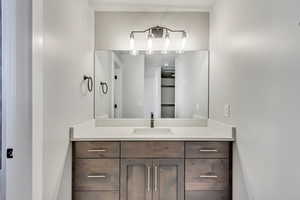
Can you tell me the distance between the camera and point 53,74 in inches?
71.3

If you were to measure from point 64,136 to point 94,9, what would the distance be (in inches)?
63.6

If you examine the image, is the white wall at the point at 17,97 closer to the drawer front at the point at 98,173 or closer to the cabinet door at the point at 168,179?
the drawer front at the point at 98,173

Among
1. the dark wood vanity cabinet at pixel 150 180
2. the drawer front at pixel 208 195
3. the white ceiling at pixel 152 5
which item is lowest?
the drawer front at pixel 208 195

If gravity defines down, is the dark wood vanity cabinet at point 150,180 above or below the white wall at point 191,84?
below

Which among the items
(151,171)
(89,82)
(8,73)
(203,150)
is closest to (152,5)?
(89,82)

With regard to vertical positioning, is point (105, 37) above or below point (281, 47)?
above

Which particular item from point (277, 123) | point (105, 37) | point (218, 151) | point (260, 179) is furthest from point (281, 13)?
point (105, 37)

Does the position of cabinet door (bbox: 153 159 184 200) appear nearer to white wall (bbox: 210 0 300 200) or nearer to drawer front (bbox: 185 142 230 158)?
drawer front (bbox: 185 142 230 158)

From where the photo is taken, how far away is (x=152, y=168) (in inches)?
90.4

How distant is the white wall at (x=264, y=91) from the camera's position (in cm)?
134

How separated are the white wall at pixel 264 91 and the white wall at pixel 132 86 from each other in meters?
0.99

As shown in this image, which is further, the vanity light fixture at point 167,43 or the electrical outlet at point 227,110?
the vanity light fixture at point 167,43

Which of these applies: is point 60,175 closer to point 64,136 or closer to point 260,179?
point 64,136

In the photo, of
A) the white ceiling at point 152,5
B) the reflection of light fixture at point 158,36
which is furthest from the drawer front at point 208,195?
the white ceiling at point 152,5
